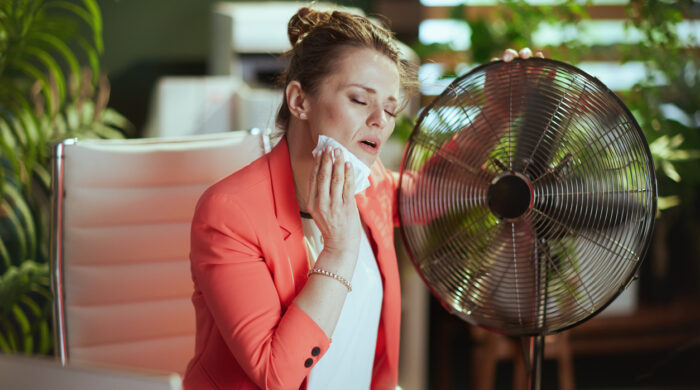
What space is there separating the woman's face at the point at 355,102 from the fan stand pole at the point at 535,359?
0.47 m

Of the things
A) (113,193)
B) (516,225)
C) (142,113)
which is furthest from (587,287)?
(142,113)

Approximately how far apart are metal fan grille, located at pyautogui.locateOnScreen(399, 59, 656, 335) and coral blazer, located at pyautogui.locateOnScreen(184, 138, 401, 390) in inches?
8.6

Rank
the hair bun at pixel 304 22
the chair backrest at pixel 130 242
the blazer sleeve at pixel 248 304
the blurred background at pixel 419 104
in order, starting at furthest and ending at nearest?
1. the blurred background at pixel 419 104
2. the chair backrest at pixel 130 242
3. the hair bun at pixel 304 22
4. the blazer sleeve at pixel 248 304

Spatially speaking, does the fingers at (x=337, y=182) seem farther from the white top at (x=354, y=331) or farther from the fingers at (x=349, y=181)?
the white top at (x=354, y=331)

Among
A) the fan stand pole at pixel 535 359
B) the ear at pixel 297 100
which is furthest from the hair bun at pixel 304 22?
the fan stand pole at pixel 535 359

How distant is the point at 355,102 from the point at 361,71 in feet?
0.20

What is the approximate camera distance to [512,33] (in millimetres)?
2535

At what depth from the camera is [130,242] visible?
1463mm

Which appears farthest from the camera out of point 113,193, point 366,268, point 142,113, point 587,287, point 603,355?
point 142,113

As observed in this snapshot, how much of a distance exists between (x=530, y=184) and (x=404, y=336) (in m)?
1.56

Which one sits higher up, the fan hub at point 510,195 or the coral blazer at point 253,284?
the fan hub at point 510,195

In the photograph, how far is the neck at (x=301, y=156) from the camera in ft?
4.03

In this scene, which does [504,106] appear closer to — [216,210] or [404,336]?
[216,210]

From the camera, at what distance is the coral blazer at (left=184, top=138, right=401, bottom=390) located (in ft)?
3.44
